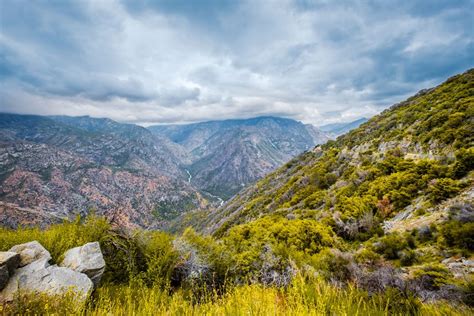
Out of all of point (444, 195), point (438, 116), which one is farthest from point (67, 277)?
point (438, 116)

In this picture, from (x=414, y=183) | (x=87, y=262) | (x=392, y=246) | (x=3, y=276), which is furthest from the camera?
(x=414, y=183)

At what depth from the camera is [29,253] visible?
227 inches

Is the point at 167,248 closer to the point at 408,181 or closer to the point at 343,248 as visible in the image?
the point at 343,248

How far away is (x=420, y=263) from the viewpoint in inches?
350

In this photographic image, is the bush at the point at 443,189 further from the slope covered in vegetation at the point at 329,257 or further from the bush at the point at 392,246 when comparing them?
the bush at the point at 392,246

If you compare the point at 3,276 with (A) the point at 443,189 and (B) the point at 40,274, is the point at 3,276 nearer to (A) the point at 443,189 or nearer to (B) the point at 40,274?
(B) the point at 40,274

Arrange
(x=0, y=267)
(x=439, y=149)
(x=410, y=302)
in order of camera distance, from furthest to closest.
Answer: (x=439, y=149) → (x=0, y=267) → (x=410, y=302)

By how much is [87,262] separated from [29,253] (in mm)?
1308

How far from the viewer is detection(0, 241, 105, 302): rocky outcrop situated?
15.8 feet

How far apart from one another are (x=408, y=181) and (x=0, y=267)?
64.0 feet

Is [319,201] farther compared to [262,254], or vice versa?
[319,201]

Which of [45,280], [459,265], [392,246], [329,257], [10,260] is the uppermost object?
[10,260]

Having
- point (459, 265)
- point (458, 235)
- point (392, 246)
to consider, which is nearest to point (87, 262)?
point (459, 265)

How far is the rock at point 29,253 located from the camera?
5.61 m
